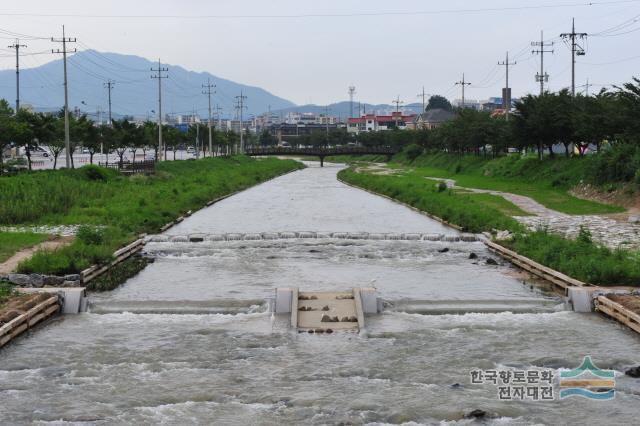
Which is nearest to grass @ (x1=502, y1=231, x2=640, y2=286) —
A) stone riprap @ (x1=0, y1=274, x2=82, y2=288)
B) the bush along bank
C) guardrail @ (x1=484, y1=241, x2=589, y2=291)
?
the bush along bank

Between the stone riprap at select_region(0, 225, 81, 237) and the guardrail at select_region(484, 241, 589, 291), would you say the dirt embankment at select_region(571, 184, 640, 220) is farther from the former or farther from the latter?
the stone riprap at select_region(0, 225, 81, 237)

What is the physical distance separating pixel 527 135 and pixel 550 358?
46.2 m

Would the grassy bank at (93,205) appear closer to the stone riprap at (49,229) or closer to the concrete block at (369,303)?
the stone riprap at (49,229)

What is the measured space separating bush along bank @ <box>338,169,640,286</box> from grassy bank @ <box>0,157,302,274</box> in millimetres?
14093

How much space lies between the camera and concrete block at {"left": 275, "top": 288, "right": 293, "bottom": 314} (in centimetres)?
1747

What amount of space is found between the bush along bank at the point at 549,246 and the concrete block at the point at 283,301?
8.11 meters

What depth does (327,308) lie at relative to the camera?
17.2m

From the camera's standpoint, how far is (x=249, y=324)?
1664 centimetres

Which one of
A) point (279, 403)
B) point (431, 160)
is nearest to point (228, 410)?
point (279, 403)

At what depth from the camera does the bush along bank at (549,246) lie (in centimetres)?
1925

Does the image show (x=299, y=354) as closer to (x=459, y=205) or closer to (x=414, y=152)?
(x=459, y=205)

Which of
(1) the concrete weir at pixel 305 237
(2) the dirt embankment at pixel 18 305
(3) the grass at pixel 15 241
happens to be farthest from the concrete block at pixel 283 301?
(1) the concrete weir at pixel 305 237

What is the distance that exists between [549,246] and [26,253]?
16966 millimetres

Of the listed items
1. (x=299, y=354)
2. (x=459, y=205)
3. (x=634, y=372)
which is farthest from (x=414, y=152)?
(x=634, y=372)
